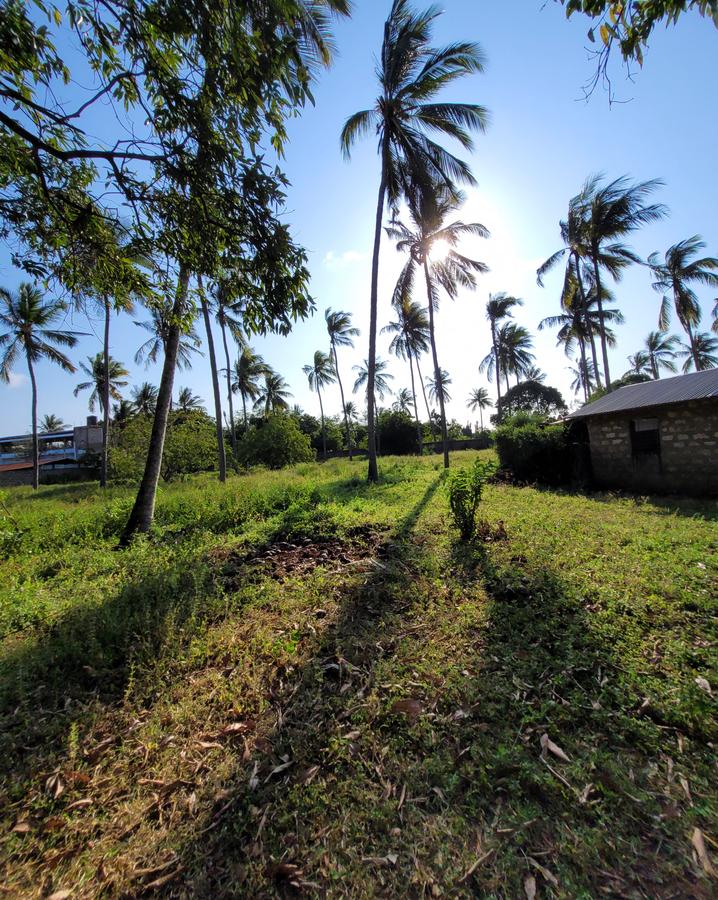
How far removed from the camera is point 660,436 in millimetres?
8828

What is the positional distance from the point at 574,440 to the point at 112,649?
39.4 ft

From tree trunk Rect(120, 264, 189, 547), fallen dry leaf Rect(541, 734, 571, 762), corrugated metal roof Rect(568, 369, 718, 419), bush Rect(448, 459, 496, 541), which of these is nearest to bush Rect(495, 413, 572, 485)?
corrugated metal roof Rect(568, 369, 718, 419)

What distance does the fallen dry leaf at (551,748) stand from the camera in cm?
191

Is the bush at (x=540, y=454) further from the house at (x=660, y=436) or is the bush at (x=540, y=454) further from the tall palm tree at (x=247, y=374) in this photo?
the tall palm tree at (x=247, y=374)

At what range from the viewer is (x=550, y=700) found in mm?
Result: 2275

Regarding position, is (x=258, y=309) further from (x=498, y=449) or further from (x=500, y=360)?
(x=500, y=360)

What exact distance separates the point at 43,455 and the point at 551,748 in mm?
53229

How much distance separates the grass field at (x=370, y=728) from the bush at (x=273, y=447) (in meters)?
21.5

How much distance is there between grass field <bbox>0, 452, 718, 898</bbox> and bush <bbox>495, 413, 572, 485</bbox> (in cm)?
693

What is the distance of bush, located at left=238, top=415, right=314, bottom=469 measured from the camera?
1020 inches

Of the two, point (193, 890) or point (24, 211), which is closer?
point (193, 890)

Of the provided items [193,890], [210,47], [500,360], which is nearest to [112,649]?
[193,890]

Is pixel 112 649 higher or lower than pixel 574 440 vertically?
lower

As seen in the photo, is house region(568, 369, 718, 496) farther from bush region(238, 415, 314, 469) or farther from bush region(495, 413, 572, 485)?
bush region(238, 415, 314, 469)
